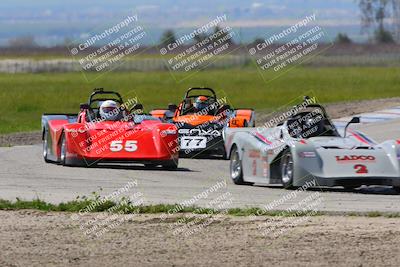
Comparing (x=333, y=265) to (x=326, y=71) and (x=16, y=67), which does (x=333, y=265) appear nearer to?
(x=326, y=71)

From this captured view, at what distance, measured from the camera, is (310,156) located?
1841 centimetres

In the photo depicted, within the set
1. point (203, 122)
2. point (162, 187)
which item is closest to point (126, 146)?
point (162, 187)

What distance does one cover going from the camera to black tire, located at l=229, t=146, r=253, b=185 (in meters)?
20.2

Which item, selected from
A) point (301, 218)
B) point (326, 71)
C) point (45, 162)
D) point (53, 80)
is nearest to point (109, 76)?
point (53, 80)

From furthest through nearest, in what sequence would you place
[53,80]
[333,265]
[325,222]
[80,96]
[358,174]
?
[53,80] < [80,96] < [358,174] < [325,222] < [333,265]

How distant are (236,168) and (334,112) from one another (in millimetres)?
18238

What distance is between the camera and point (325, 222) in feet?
46.6

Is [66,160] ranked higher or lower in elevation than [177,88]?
higher

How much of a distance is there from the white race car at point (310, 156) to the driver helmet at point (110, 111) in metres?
3.69

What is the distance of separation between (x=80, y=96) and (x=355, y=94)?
12309 millimetres

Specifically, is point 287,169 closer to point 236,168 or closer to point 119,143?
point 236,168

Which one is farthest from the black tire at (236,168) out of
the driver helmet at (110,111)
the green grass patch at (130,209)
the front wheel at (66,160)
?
the green grass patch at (130,209)

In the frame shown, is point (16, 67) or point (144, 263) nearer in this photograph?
point (144, 263)

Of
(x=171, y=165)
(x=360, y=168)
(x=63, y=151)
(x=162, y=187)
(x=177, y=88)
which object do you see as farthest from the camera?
(x=177, y=88)
